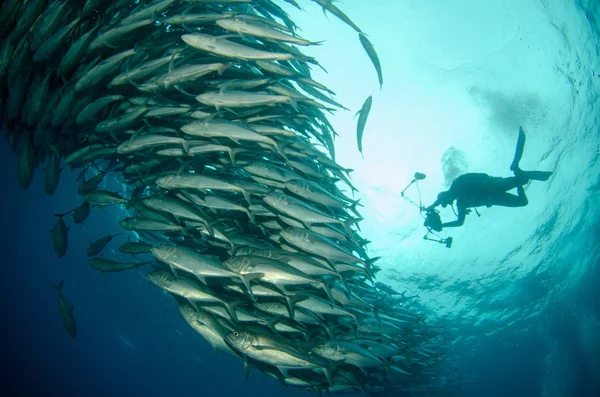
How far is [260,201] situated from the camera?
407 centimetres

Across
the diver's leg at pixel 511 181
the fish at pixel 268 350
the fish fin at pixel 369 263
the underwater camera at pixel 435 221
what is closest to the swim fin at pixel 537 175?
the diver's leg at pixel 511 181

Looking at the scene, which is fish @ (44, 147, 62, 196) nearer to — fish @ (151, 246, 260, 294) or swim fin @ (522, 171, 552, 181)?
fish @ (151, 246, 260, 294)

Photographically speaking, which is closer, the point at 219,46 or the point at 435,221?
the point at 219,46

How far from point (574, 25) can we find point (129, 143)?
15.7 metres

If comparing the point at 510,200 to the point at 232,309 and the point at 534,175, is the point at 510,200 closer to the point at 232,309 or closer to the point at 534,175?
the point at 534,175

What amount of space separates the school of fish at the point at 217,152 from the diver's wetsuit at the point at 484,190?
236 inches

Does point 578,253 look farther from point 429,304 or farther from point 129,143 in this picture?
point 129,143

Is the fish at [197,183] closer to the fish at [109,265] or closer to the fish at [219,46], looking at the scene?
the fish at [219,46]

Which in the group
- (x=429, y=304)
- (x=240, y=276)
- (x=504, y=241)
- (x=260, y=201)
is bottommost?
(x=240, y=276)

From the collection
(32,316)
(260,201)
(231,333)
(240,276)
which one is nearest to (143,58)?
(260,201)

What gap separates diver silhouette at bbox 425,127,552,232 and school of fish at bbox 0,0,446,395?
5901 millimetres

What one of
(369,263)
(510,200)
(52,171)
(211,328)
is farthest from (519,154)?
(52,171)

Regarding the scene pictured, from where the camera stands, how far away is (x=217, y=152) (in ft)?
14.0

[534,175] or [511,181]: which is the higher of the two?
[534,175]
